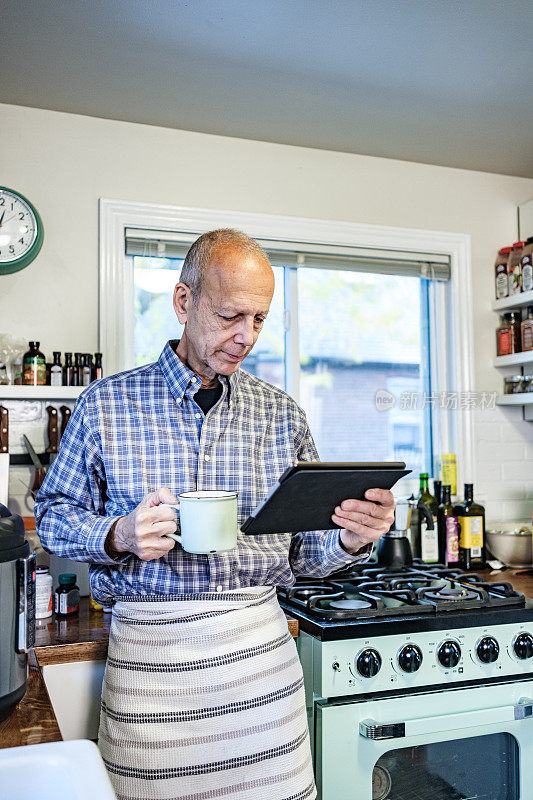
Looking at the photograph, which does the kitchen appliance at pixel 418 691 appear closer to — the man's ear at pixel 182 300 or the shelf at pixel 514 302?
the man's ear at pixel 182 300

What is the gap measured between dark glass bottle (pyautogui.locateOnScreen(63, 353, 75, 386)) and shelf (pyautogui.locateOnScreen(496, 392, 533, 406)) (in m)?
1.78

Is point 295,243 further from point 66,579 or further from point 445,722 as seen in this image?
point 445,722

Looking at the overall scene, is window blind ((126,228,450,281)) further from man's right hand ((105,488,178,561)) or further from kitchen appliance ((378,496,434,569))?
man's right hand ((105,488,178,561))

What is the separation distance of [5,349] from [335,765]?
161cm

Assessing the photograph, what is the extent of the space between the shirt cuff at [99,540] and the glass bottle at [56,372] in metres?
1.10

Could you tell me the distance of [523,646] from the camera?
206 cm

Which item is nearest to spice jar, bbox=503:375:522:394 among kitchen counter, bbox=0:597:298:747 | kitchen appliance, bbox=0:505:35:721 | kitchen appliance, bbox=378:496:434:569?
kitchen appliance, bbox=378:496:434:569

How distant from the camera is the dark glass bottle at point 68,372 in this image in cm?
244

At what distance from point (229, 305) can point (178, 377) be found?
0.20 metres

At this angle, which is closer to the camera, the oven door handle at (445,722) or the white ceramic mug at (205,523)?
the white ceramic mug at (205,523)

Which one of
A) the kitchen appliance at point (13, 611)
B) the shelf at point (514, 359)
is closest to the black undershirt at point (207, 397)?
the kitchen appliance at point (13, 611)

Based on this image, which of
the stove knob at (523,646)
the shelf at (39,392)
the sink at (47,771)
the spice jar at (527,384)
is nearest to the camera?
the sink at (47,771)

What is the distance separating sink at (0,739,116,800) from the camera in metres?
0.83

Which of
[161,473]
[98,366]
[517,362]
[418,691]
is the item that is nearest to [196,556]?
[161,473]
